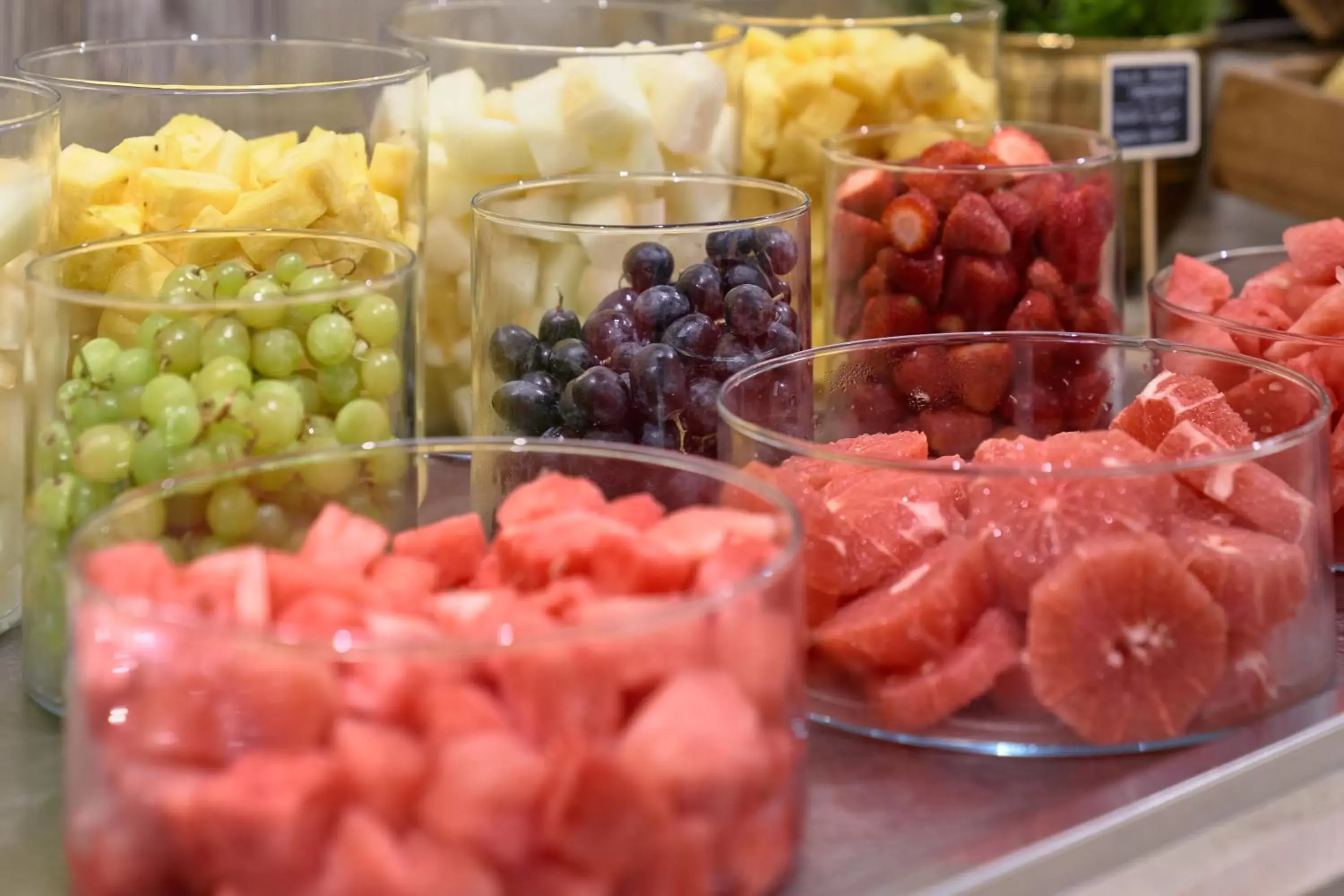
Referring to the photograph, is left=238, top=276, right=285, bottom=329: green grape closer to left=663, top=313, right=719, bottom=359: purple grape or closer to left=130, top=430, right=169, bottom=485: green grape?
left=130, top=430, right=169, bottom=485: green grape

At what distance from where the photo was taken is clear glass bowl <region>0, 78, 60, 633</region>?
85cm

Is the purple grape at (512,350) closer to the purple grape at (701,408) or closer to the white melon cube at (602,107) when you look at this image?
the purple grape at (701,408)

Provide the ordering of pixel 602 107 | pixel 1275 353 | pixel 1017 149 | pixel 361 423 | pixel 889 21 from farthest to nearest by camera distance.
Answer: pixel 889 21 → pixel 1017 149 → pixel 602 107 → pixel 1275 353 → pixel 361 423

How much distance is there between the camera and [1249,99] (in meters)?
1.84

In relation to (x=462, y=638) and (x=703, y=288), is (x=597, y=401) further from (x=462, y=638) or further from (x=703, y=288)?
(x=462, y=638)

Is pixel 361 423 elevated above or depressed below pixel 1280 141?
below

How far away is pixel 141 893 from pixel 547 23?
2.93 ft

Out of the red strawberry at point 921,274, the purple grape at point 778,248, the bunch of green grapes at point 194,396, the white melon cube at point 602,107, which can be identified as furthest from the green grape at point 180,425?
the red strawberry at point 921,274

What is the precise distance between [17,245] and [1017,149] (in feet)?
2.38

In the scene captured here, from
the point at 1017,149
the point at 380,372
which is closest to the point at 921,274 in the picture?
the point at 1017,149

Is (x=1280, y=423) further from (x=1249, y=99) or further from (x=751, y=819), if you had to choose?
(x=1249, y=99)

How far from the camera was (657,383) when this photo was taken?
0.89 m

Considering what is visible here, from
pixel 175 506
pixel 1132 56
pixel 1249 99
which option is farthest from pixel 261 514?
pixel 1249 99

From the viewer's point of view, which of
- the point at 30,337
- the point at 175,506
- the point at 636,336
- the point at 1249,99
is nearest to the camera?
the point at 175,506
